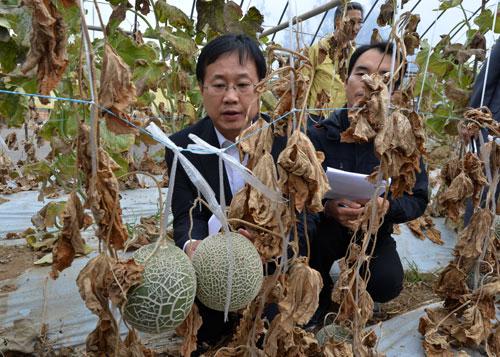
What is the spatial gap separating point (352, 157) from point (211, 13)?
1446 millimetres

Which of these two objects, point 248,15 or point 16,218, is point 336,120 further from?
point 16,218

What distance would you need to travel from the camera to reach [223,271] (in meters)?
1.09

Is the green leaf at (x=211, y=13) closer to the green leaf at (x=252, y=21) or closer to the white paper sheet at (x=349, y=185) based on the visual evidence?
the green leaf at (x=252, y=21)

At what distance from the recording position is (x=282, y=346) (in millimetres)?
1351

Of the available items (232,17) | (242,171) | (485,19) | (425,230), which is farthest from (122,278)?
(485,19)

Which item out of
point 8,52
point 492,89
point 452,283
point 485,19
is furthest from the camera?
point 485,19

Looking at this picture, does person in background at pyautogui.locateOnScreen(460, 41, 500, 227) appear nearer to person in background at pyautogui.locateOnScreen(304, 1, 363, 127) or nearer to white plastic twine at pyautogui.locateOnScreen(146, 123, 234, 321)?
person in background at pyautogui.locateOnScreen(304, 1, 363, 127)

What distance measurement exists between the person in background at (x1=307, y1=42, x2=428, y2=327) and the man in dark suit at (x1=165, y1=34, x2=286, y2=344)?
0.57 meters

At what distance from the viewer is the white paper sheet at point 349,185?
169 cm

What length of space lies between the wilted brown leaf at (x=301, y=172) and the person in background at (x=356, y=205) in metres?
1.01

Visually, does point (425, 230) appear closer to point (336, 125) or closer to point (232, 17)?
point (336, 125)

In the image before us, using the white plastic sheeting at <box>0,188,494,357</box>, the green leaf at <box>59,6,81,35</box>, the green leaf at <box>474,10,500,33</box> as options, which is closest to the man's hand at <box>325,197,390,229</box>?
the white plastic sheeting at <box>0,188,494,357</box>

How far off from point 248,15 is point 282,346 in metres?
2.33

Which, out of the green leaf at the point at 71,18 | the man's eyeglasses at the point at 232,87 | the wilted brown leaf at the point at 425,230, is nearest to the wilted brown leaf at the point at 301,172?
the man's eyeglasses at the point at 232,87
